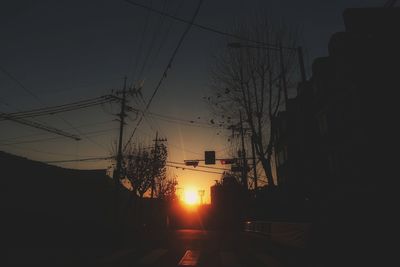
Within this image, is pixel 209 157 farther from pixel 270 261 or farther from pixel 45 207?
pixel 45 207

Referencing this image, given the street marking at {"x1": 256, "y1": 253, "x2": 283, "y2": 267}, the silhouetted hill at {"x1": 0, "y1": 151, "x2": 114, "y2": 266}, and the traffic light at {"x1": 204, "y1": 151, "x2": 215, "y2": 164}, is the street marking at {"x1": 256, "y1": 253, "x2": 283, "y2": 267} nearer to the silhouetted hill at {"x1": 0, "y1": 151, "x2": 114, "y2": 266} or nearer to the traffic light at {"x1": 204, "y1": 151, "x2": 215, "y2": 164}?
the silhouetted hill at {"x1": 0, "y1": 151, "x2": 114, "y2": 266}

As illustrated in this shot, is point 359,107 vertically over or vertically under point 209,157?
over

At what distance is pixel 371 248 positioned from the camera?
300 inches

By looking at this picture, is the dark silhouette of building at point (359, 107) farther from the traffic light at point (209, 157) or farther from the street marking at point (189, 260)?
the street marking at point (189, 260)

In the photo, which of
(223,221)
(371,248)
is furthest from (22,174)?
(223,221)

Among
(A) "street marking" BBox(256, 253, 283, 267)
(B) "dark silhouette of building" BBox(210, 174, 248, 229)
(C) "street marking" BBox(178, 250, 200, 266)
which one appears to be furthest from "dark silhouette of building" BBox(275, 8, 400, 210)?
(B) "dark silhouette of building" BBox(210, 174, 248, 229)

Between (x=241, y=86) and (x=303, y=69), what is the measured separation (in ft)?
21.4

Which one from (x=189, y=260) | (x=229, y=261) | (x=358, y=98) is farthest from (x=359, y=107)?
(x=189, y=260)

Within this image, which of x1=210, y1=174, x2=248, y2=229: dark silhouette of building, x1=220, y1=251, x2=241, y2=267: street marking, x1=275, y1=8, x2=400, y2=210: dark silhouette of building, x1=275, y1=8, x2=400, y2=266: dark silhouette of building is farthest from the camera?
x1=210, y1=174, x2=248, y2=229: dark silhouette of building

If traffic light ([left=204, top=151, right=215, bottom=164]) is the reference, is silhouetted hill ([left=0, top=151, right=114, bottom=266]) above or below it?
below

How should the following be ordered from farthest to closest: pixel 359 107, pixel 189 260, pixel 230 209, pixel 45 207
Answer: pixel 230 209 → pixel 45 207 → pixel 359 107 → pixel 189 260

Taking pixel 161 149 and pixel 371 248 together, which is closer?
pixel 371 248

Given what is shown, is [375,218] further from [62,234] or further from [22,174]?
[22,174]

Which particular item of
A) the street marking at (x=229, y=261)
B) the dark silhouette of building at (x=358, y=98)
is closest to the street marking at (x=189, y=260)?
the street marking at (x=229, y=261)
